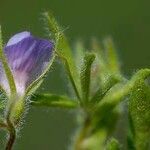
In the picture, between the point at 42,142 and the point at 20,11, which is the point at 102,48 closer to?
the point at 42,142

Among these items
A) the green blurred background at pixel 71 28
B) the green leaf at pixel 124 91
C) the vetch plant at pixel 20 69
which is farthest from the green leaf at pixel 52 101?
the green blurred background at pixel 71 28

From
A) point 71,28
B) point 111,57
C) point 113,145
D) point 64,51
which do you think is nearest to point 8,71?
point 64,51

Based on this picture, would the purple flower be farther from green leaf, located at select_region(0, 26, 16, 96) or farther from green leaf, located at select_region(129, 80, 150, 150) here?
green leaf, located at select_region(129, 80, 150, 150)

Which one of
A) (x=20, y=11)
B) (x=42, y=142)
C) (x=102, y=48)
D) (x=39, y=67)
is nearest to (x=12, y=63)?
(x=39, y=67)

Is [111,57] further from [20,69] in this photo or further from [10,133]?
[10,133]

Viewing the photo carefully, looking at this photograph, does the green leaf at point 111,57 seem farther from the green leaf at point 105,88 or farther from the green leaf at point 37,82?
the green leaf at point 37,82

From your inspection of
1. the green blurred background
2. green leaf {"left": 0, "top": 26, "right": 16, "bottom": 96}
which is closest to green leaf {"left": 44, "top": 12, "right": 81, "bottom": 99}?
green leaf {"left": 0, "top": 26, "right": 16, "bottom": 96}
